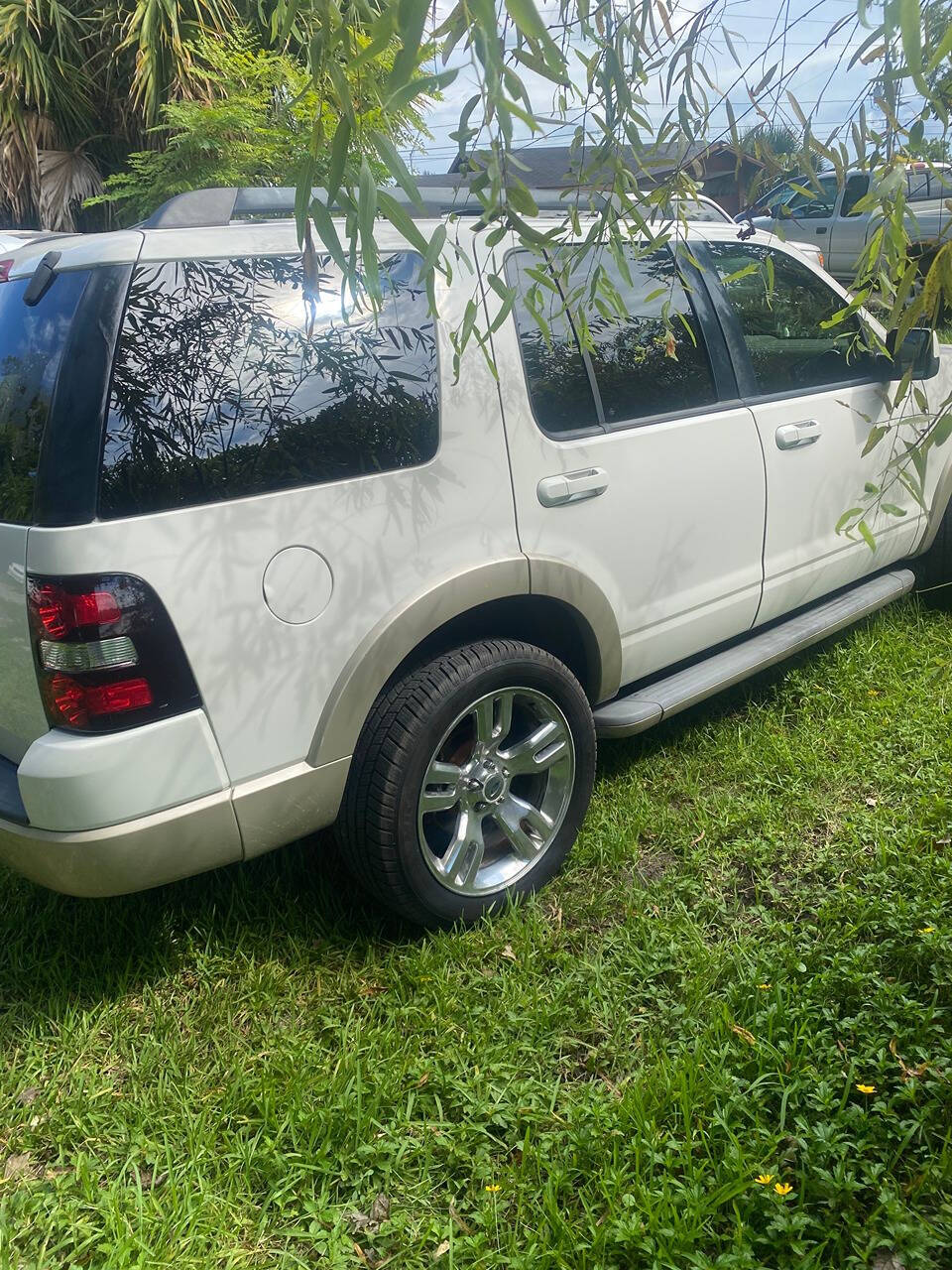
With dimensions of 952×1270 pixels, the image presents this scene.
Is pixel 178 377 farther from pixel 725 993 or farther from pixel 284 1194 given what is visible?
pixel 725 993

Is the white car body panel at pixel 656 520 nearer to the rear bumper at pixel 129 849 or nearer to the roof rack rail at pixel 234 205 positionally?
the roof rack rail at pixel 234 205

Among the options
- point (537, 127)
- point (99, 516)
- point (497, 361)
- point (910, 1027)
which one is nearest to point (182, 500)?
point (99, 516)

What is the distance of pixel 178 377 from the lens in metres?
2.18

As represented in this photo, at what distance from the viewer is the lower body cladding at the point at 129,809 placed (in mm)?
2107

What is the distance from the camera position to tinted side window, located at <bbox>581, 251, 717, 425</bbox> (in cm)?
300

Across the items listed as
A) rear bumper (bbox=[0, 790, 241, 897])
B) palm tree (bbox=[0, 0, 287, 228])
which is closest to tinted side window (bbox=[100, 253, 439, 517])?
rear bumper (bbox=[0, 790, 241, 897])

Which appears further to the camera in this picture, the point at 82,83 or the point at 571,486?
the point at 82,83

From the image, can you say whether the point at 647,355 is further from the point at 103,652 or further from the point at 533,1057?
the point at 533,1057

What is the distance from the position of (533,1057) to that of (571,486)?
1440 millimetres

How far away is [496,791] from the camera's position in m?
2.80

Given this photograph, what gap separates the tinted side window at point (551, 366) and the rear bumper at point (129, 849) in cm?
133

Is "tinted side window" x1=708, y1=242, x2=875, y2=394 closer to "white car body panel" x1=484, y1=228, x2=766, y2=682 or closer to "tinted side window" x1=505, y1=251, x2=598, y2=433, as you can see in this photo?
"white car body panel" x1=484, y1=228, x2=766, y2=682

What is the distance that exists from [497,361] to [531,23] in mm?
1664

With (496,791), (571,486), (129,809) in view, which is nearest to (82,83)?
(571,486)
